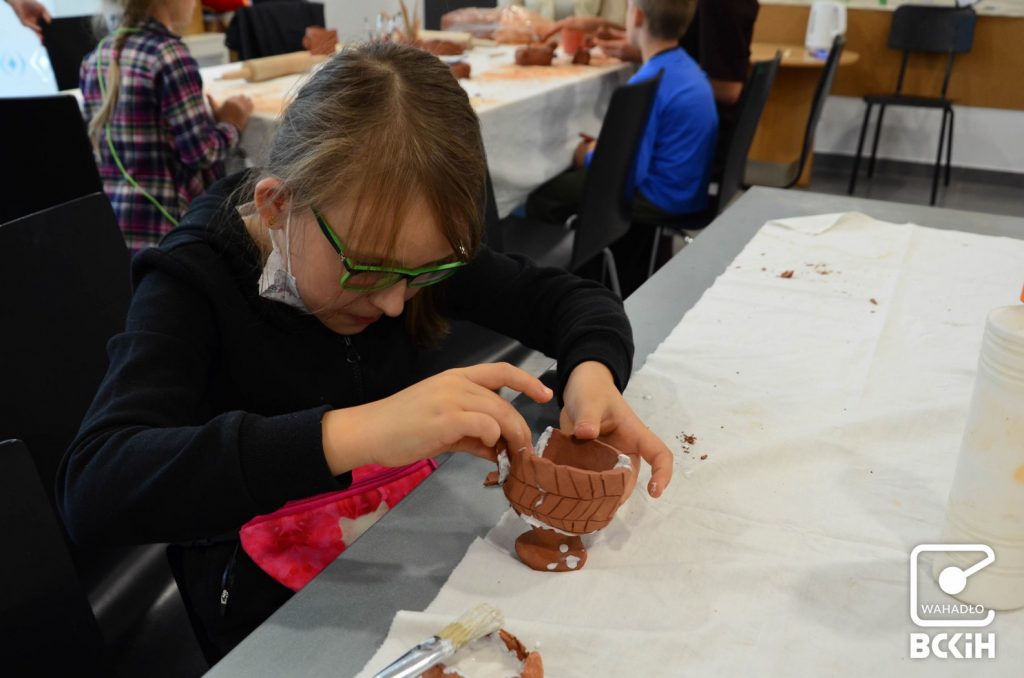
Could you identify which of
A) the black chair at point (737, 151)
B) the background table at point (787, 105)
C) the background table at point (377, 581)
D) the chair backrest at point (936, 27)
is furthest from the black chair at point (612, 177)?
the chair backrest at point (936, 27)

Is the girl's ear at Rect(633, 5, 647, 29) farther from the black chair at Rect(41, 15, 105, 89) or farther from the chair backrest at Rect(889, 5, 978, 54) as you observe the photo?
the chair backrest at Rect(889, 5, 978, 54)

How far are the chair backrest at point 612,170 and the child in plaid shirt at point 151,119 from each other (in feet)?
2.98

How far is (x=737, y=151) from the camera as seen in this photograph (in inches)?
107

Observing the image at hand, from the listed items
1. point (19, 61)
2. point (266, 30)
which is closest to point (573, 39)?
point (266, 30)

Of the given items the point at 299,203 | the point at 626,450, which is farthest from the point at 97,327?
the point at 626,450

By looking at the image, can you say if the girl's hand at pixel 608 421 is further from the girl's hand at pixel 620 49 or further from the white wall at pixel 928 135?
the white wall at pixel 928 135

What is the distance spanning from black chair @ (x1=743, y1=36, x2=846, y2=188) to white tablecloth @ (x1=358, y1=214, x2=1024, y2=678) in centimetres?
189

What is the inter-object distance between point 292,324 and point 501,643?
1.63 ft

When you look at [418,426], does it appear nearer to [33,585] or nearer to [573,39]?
[33,585]

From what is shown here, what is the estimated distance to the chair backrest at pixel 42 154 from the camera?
71.0 inches

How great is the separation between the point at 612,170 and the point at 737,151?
60cm

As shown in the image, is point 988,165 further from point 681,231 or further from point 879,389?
point 879,389

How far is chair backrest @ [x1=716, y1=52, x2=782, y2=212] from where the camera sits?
2.55m

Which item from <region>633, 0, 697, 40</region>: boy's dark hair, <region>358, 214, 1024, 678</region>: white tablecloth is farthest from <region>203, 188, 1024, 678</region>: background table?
<region>633, 0, 697, 40</region>: boy's dark hair
